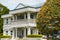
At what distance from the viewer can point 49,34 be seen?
19234 millimetres

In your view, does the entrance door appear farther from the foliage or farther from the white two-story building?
the foliage

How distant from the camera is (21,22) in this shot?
42.3 meters

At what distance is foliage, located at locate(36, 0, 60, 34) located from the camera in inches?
726

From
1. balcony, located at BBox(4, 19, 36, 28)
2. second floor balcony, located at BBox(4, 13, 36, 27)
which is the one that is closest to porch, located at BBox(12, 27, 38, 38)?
balcony, located at BBox(4, 19, 36, 28)

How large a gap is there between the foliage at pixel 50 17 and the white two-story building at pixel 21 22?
2092cm

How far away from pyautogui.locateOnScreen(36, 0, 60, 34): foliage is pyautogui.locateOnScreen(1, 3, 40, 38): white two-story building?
20919mm

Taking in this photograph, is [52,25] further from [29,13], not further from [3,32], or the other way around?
[3,32]

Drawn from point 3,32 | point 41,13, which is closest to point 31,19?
point 3,32

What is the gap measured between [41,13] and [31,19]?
21.1 m

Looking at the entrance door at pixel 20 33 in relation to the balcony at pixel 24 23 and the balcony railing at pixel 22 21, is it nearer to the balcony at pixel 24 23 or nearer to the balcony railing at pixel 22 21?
the balcony at pixel 24 23

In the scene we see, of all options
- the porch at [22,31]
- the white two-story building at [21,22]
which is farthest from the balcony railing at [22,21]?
the porch at [22,31]

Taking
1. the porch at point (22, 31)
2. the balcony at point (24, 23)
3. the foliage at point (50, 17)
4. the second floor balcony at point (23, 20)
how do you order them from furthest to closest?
1. the porch at point (22, 31)
2. the second floor balcony at point (23, 20)
3. the balcony at point (24, 23)
4. the foliage at point (50, 17)

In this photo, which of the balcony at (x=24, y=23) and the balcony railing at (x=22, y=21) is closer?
the balcony at (x=24, y=23)

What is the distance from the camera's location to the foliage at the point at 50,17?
726 inches
